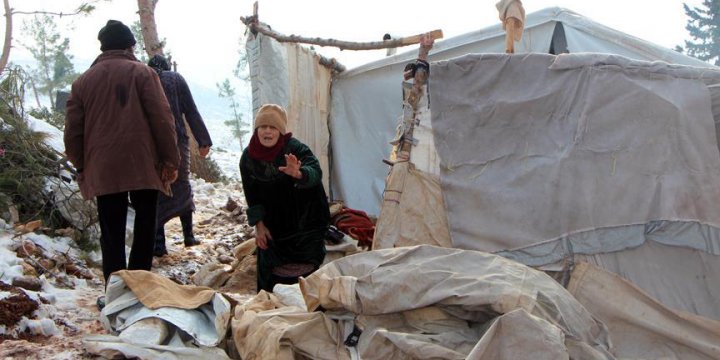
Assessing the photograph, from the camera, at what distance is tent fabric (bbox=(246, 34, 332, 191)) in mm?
5516

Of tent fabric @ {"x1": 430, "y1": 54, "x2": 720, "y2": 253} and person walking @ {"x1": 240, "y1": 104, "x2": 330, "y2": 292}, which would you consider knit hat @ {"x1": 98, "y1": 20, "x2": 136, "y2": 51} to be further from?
tent fabric @ {"x1": 430, "y1": 54, "x2": 720, "y2": 253}

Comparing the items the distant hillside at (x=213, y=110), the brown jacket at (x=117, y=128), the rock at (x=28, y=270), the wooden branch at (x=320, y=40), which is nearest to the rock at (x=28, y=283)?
the rock at (x=28, y=270)

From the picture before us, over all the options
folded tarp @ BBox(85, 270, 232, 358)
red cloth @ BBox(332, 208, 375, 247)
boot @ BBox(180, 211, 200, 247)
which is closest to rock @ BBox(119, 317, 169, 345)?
folded tarp @ BBox(85, 270, 232, 358)

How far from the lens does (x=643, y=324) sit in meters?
3.13

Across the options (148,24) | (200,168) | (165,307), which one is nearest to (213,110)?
(200,168)

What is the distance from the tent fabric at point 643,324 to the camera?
3.07 m

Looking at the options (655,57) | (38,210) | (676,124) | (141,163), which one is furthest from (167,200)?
(655,57)

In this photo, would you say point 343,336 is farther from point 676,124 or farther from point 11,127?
point 11,127

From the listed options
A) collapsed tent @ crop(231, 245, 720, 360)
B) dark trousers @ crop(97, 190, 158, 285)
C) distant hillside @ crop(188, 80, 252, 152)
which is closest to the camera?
collapsed tent @ crop(231, 245, 720, 360)

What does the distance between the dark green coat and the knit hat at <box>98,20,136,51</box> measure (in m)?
0.85

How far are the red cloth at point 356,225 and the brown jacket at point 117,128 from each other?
1907 millimetres

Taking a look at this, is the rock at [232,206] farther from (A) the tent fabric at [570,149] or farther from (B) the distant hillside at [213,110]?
(B) the distant hillside at [213,110]

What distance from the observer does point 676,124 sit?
3441 millimetres

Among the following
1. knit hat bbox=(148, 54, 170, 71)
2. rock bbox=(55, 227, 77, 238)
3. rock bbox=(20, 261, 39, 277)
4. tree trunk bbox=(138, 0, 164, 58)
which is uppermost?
tree trunk bbox=(138, 0, 164, 58)
